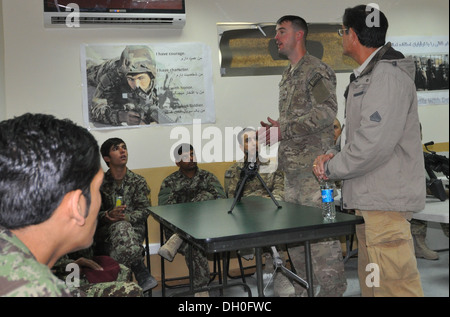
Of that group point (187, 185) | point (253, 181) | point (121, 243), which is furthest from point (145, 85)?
point (121, 243)

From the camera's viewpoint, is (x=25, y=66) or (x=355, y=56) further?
(x=25, y=66)

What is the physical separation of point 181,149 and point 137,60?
0.81 m

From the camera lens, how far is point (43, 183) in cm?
72

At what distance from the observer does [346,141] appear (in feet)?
5.41

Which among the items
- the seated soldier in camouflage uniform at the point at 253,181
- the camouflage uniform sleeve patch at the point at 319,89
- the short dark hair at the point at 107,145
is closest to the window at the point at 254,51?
the seated soldier in camouflage uniform at the point at 253,181

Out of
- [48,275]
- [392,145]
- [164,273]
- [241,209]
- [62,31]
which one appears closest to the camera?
[48,275]

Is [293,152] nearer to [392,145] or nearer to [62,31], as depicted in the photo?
[392,145]

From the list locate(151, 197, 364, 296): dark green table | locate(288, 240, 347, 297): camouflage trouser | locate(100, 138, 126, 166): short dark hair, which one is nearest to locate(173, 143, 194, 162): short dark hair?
locate(100, 138, 126, 166): short dark hair

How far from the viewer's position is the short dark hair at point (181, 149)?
3373mm

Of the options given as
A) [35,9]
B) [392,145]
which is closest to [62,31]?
[35,9]

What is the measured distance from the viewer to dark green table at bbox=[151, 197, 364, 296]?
4.64ft

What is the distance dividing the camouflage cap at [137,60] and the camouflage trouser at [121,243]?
1.36m

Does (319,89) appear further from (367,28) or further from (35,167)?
(35,167)

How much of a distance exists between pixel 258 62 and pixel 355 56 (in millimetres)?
2045
